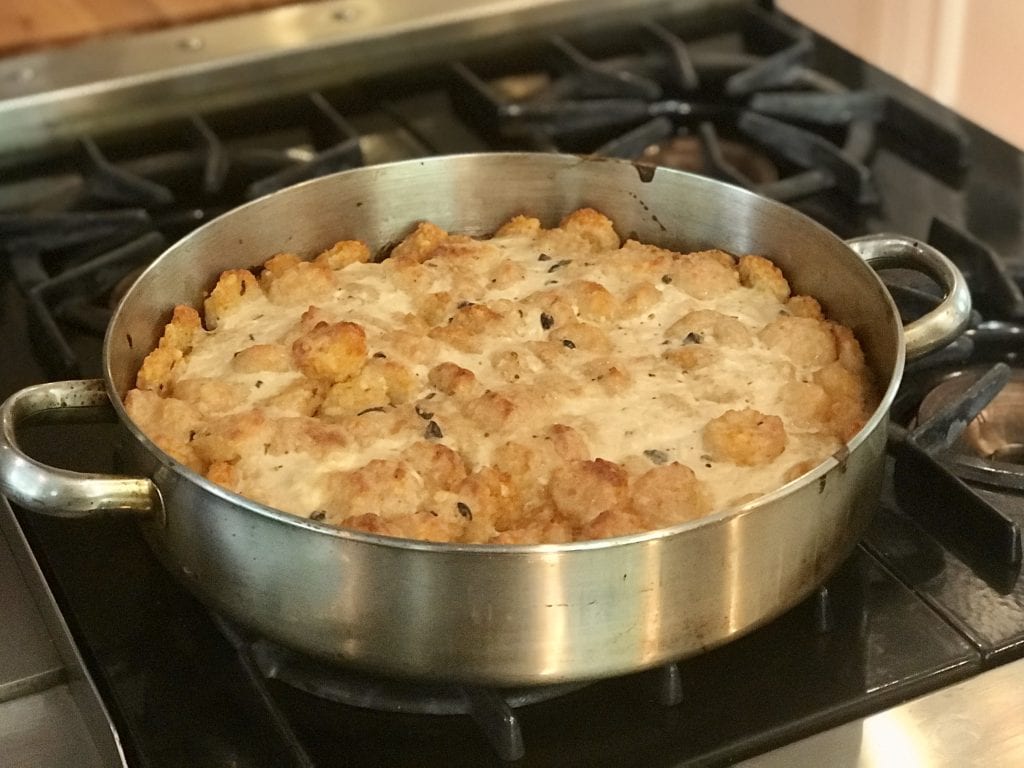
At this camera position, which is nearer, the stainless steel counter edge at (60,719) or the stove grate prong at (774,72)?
the stainless steel counter edge at (60,719)

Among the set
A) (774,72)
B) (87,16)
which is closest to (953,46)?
(774,72)

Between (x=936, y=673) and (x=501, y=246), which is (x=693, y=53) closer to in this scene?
(x=501, y=246)

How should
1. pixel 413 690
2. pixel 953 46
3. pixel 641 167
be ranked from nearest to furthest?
pixel 413 690
pixel 641 167
pixel 953 46

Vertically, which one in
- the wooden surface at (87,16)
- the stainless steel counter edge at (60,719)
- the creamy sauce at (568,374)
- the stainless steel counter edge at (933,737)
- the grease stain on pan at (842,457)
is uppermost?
the grease stain on pan at (842,457)

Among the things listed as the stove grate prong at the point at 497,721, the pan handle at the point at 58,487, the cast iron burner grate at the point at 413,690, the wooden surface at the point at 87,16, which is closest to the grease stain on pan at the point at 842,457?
the cast iron burner grate at the point at 413,690

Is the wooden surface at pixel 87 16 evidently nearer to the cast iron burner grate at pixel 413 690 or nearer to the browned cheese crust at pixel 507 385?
the browned cheese crust at pixel 507 385

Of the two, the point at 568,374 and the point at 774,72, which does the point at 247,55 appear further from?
the point at 568,374

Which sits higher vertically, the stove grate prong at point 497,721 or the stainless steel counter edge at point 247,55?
the stainless steel counter edge at point 247,55
